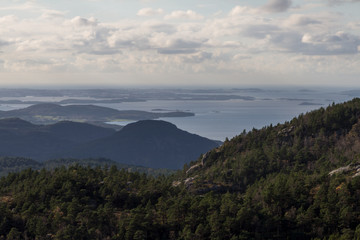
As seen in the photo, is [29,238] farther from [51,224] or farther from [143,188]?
[143,188]

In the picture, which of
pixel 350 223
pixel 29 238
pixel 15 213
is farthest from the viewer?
pixel 15 213

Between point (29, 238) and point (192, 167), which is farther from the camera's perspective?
point (192, 167)

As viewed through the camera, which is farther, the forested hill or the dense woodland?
the forested hill

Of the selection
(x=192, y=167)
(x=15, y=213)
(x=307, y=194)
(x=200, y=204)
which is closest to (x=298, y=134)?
(x=192, y=167)

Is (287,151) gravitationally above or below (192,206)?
above

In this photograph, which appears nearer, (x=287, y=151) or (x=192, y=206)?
(x=192, y=206)
